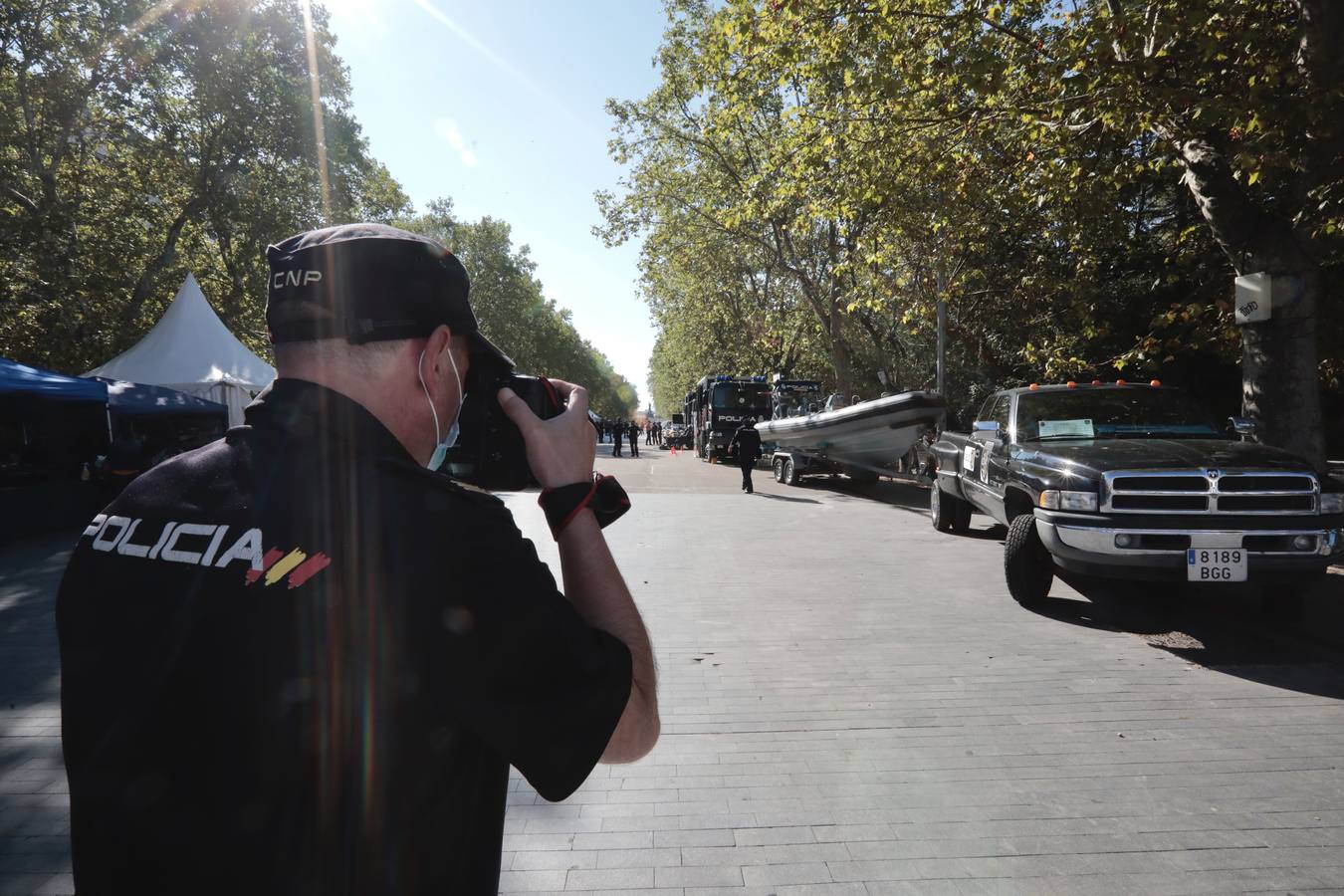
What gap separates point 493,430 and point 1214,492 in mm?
5836

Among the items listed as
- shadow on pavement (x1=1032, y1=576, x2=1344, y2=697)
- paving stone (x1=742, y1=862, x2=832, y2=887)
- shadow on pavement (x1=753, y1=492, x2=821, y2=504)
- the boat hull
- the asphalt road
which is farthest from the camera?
shadow on pavement (x1=753, y1=492, x2=821, y2=504)

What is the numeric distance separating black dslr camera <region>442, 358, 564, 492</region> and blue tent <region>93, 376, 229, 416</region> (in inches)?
536

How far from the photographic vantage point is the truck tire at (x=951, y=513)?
10.8 metres

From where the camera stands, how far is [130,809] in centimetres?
98

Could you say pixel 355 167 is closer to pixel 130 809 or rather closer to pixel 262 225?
pixel 262 225

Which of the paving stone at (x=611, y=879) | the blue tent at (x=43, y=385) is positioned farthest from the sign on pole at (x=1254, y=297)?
the blue tent at (x=43, y=385)

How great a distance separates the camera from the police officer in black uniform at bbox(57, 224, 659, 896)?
3.14 ft

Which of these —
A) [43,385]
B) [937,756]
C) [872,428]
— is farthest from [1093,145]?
[43,385]

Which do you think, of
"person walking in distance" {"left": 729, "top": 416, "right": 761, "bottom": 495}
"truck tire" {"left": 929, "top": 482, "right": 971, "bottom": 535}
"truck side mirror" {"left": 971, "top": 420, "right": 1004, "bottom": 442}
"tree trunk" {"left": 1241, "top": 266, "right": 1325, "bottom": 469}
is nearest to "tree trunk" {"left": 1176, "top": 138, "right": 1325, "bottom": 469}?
"tree trunk" {"left": 1241, "top": 266, "right": 1325, "bottom": 469}

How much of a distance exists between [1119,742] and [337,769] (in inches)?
160

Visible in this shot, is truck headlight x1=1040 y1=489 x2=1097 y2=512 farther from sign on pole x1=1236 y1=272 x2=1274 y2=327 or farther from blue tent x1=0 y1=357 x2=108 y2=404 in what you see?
blue tent x1=0 y1=357 x2=108 y2=404

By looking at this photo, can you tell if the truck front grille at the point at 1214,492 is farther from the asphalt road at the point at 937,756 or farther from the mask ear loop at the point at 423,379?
the mask ear loop at the point at 423,379

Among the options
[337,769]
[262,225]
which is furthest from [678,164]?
[337,769]

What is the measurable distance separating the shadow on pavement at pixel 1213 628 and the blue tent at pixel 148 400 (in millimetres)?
13842
